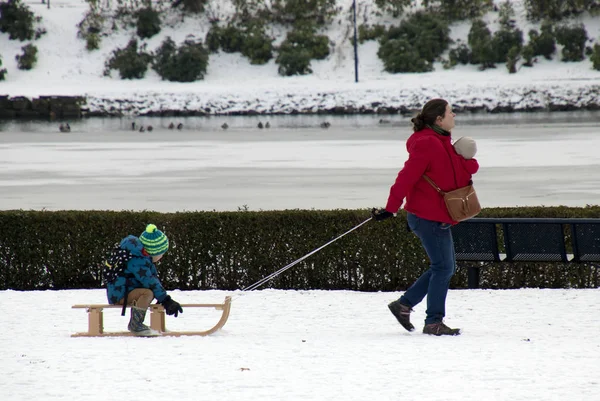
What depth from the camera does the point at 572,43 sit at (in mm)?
65250

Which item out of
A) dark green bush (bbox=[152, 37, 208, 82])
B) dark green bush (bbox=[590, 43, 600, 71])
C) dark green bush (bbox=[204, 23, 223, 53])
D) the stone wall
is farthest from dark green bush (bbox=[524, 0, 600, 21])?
the stone wall

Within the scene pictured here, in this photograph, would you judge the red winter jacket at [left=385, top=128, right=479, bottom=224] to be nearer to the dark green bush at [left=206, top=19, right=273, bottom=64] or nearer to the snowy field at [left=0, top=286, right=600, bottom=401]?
the snowy field at [left=0, top=286, right=600, bottom=401]

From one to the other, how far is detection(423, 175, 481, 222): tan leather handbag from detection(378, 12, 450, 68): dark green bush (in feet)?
198

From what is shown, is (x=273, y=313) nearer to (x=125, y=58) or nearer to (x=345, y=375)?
(x=345, y=375)

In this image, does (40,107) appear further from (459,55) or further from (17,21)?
(459,55)

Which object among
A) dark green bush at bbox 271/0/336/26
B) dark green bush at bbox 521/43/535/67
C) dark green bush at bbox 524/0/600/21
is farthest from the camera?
dark green bush at bbox 271/0/336/26

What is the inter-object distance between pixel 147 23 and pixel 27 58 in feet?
38.2

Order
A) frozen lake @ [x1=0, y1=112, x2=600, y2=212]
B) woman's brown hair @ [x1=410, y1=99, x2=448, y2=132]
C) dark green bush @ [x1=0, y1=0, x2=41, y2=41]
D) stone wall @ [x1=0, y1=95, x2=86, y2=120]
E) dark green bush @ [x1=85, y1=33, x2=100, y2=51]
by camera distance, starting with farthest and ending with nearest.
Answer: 1. dark green bush @ [x1=85, y1=33, x2=100, y2=51]
2. dark green bush @ [x1=0, y1=0, x2=41, y2=41]
3. stone wall @ [x1=0, y1=95, x2=86, y2=120]
4. frozen lake @ [x1=0, y1=112, x2=600, y2=212]
5. woman's brown hair @ [x1=410, y1=99, x2=448, y2=132]

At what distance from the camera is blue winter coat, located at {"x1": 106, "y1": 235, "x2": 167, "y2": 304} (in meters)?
6.62

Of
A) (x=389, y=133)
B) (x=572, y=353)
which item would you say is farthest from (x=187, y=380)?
(x=389, y=133)

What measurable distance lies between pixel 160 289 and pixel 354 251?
2.59 meters

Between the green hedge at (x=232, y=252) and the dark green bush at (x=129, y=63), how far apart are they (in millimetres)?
62579

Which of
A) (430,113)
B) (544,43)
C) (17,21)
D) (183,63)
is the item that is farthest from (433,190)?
(17,21)

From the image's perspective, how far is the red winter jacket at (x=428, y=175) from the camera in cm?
641
